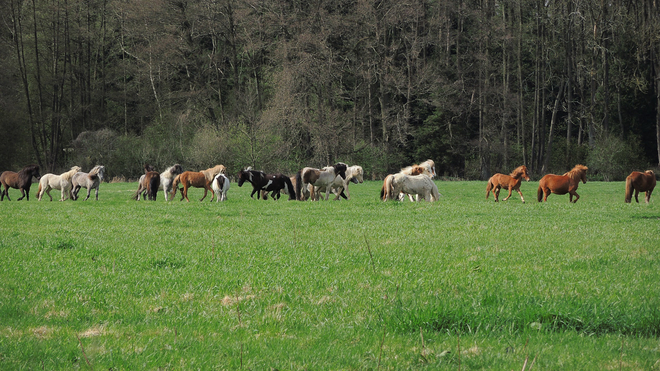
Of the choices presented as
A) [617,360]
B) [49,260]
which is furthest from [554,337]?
[49,260]

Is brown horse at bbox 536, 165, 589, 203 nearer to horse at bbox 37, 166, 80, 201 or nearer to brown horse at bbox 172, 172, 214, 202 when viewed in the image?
brown horse at bbox 172, 172, 214, 202

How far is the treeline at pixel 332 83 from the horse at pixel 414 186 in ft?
82.7

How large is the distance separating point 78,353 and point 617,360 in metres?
3.89

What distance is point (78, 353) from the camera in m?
4.27

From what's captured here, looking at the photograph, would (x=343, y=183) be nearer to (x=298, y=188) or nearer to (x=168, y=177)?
(x=298, y=188)

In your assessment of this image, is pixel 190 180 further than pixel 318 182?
Yes

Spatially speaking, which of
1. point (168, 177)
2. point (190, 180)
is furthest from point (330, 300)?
point (168, 177)

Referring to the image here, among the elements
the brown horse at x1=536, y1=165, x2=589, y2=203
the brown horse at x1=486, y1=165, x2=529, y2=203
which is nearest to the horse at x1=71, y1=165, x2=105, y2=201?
the brown horse at x1=486, y1=165, x2=529, y2=203

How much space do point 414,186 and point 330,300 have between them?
16.8m

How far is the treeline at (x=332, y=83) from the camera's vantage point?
49.0 metres

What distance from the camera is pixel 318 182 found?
24.0 m

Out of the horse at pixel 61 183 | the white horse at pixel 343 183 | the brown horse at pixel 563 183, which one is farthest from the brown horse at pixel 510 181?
the horse at pixel 61 183

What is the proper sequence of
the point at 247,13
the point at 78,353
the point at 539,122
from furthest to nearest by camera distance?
the point at 539,122 < the point at 247,13 < the point at 78,353

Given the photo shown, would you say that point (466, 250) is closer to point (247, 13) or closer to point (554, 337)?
point (554, 337)
